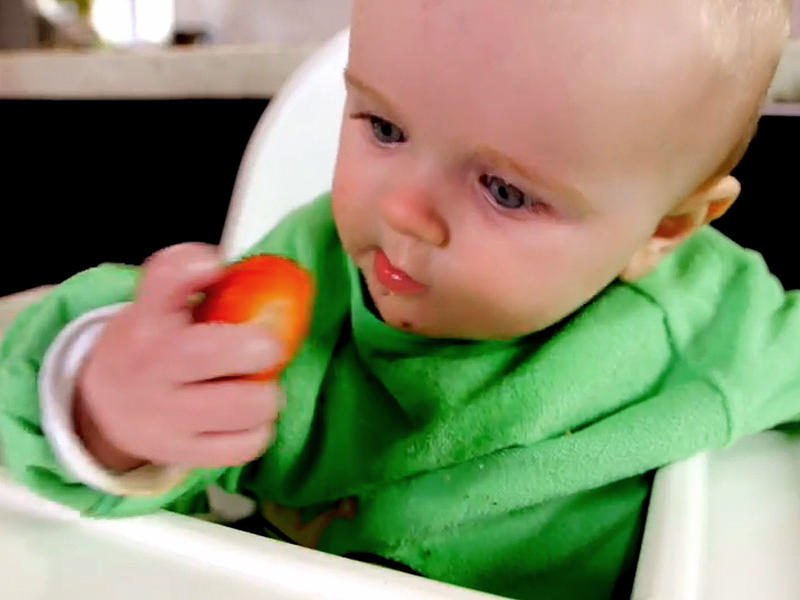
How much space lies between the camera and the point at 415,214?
49cm

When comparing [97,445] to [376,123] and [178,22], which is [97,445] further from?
[178,22]

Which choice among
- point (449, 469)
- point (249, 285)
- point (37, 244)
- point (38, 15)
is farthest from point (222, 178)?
point (249, 285)

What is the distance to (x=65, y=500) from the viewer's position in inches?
17.0

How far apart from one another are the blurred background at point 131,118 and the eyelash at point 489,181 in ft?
2.21

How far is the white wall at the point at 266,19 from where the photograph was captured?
1419mm

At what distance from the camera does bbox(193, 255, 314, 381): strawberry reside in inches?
16.9

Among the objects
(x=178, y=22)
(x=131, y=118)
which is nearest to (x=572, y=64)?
(x=131, y=118)

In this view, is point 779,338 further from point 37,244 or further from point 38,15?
point 38,15

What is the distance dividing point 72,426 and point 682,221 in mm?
391

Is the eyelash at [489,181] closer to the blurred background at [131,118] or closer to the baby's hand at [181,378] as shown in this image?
the baby's hand at [181,378]

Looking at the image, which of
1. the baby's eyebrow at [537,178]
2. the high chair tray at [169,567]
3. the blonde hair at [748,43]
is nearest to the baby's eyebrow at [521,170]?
the baby's eyebrow at [537,178]

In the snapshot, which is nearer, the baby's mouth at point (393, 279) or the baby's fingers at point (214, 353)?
the baby's fingers at point (214, 353)

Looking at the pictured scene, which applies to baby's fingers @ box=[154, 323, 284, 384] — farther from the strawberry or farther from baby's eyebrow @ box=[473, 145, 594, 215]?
baby's eyebrow @ box=[473, 145, 594, 215]

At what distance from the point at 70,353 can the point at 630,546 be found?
1.21 ft
